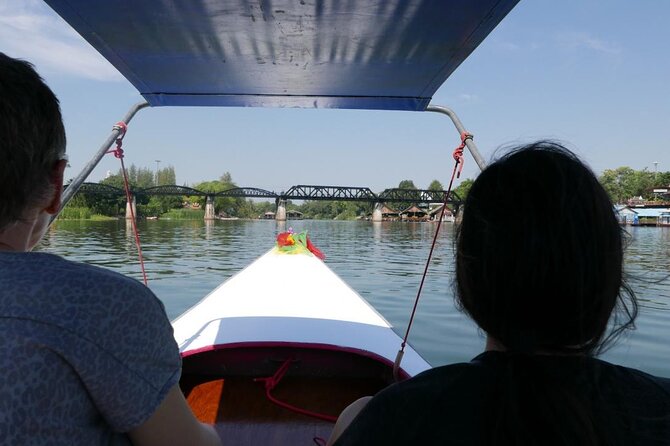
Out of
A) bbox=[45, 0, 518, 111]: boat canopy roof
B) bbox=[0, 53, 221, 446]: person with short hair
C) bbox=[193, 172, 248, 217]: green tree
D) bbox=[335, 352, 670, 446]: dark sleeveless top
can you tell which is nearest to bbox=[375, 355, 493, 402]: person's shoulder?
bbox=[335, 352, 670, 446]: dark sleeveless top

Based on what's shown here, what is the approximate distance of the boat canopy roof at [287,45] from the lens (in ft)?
7.14

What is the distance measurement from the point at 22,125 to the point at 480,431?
0.87 m

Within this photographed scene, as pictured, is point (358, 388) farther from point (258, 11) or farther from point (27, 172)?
point (27, 172)

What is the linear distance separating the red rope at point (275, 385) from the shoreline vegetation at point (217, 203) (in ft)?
72.7

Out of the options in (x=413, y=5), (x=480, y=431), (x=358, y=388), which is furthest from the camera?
(x=358, y=388)

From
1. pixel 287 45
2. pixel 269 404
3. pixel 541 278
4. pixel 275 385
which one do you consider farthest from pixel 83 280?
pixel 275 385

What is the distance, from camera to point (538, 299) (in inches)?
31.3

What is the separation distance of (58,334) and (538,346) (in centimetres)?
73

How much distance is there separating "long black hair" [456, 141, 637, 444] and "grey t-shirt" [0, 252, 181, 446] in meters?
0.54

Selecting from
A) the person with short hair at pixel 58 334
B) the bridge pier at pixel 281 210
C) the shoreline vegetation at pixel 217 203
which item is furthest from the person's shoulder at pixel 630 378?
the bridge pier at pixel 281 210

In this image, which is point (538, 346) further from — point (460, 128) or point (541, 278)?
point (460, 128)

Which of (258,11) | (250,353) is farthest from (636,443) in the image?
(250,353)

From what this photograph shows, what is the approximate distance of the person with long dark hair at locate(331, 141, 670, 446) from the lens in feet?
2.49

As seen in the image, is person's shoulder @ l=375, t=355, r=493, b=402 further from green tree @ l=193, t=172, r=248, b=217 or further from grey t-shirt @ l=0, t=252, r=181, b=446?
green tree @ l=193, t=172, r=248, b=217
